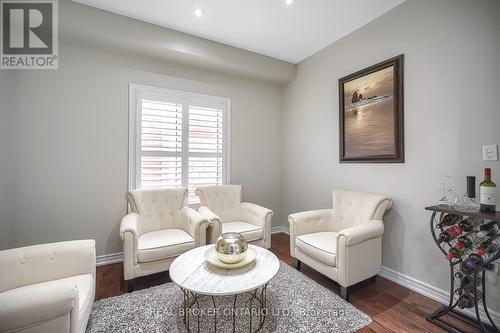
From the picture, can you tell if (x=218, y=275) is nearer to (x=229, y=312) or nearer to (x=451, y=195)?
(x=229, y=312)

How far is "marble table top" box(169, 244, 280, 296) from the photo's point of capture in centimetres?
137

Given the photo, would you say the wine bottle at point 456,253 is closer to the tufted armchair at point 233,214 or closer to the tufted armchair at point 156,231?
the tufted armchair at point 233,214

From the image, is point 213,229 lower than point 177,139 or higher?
lower

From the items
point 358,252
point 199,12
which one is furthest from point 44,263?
point 199,12

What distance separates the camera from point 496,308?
1.68 meters

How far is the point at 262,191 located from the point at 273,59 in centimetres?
217

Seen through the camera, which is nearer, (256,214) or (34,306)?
(34,306)

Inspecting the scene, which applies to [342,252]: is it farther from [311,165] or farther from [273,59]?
[273,59]

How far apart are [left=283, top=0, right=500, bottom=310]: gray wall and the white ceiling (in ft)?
0.84

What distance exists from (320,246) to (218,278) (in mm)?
1129

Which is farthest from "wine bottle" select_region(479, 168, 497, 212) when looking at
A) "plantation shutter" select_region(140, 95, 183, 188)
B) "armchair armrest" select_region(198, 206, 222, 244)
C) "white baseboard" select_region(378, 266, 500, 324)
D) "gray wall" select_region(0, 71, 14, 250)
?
"gray wall" select_region(0, 71, 14, 250)

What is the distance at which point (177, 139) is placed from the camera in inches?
122

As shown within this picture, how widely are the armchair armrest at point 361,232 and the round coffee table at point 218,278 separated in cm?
68

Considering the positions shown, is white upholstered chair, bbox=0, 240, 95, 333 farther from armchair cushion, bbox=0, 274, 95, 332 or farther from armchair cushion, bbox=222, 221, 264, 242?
armchair cushion, bbox=222, 221, 264, 242
